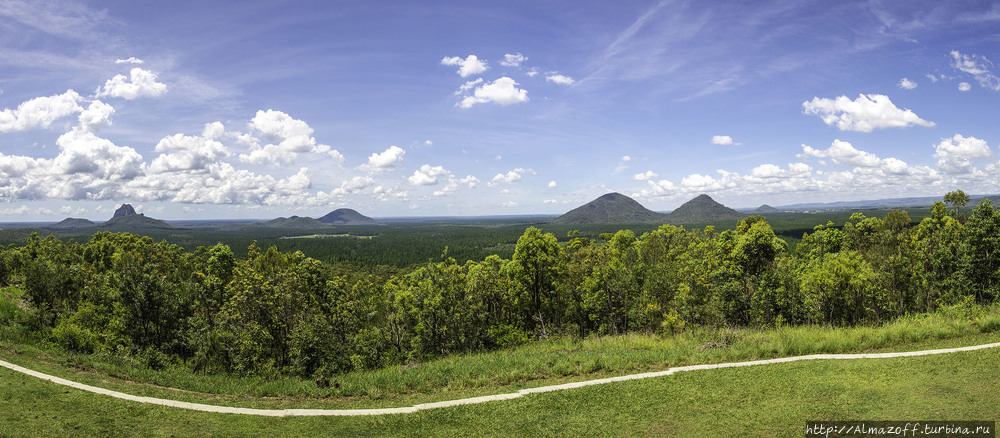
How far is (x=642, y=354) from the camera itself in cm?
1445

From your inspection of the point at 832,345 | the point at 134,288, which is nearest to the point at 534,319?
the point at 832,345

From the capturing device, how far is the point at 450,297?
27141mm

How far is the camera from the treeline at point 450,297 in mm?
24312

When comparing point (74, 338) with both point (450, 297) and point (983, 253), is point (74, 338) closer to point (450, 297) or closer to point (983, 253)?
point (450, 297)

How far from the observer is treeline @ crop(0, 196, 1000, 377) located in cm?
2431

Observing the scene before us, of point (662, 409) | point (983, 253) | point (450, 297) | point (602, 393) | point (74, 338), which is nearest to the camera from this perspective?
point (662, 409)

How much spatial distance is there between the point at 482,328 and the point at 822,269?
90.5ft

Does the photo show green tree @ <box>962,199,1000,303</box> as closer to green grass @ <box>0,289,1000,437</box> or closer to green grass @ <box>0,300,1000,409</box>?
green grass @ <box>0,300,1000,409</box>

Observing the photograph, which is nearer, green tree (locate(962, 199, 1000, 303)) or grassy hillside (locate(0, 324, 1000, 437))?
grassy hillside (locate(0, 324, 1000, 437))

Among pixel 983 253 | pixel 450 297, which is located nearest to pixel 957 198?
pixel 983 253

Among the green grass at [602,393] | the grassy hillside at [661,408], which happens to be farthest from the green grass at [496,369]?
the grassy hillside at [661,408]

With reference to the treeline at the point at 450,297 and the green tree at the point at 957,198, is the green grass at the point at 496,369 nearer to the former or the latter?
the treeline at the point at 450,297

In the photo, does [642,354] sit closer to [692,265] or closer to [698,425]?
[698,425]

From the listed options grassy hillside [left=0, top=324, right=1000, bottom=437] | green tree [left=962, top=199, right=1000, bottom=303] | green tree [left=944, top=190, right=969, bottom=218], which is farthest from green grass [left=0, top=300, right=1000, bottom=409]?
green tree [left=944, top=190, right=969, bottom=218]
